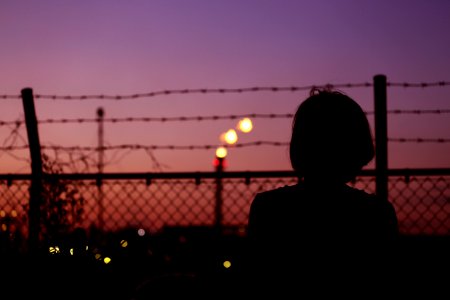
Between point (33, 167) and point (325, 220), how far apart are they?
129 inches

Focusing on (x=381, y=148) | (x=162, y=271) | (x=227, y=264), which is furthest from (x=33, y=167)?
(x=381, y=148)

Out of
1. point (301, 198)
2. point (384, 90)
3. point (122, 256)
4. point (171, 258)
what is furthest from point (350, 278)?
point (171, 258)

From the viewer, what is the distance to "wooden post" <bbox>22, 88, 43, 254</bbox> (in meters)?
4.55

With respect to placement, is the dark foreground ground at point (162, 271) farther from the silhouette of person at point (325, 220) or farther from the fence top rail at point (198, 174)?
the fence top rail at point (198, 174)

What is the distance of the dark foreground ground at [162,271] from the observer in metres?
2.99

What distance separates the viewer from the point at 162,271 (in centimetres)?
443

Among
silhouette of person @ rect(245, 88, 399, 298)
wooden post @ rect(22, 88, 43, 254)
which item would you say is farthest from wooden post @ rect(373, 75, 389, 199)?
wooden post @ rect(22, 88, 43, 254)

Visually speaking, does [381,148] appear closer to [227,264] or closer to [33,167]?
[227,264]

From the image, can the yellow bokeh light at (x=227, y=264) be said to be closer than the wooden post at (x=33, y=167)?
Yes

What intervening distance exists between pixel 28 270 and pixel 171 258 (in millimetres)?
1470

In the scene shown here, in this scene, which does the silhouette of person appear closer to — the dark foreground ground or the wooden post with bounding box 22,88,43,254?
the dark foreground ground

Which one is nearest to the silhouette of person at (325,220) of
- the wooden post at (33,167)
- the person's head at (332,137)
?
the person's head at (332,137)

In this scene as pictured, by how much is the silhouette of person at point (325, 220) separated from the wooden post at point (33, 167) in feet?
9.60

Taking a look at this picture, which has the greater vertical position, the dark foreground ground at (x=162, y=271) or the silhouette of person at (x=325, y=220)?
the silhouette of person at (x=325, y=220)
